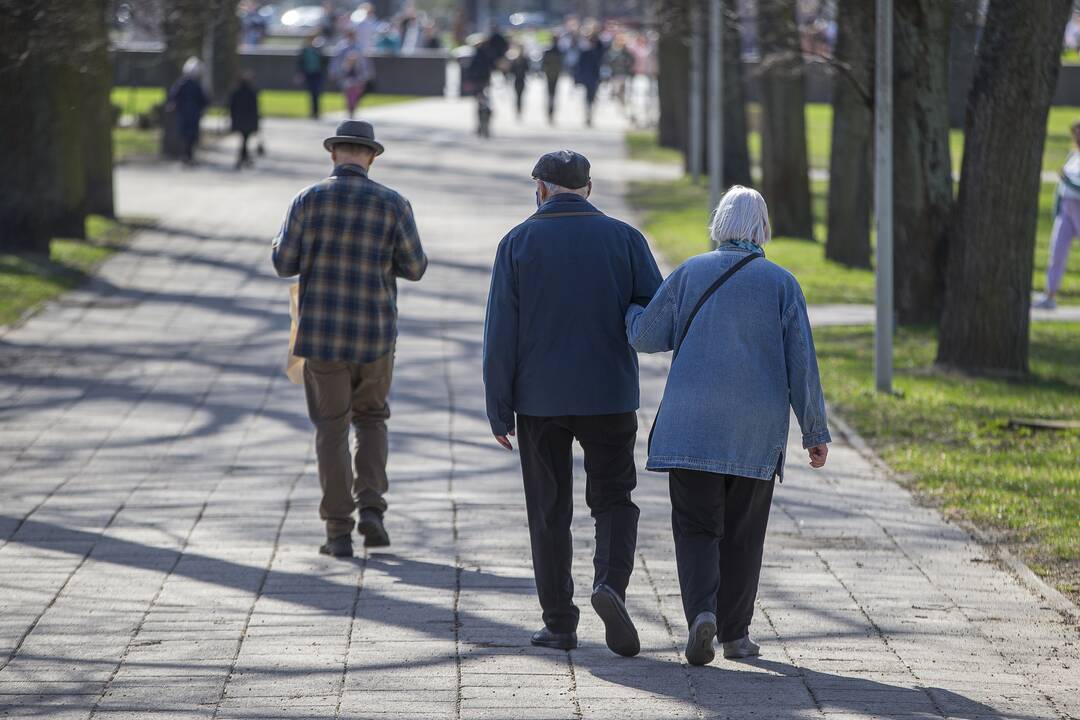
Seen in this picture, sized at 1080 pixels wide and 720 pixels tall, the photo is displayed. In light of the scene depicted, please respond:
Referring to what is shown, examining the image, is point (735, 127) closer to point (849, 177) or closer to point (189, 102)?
point (849, 177)

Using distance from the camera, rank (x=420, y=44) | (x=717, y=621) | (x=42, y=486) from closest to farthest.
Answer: (x=717, y=621), (x=42, y=486), (x=420, y=44)

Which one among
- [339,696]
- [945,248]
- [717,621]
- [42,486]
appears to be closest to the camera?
[339,696]

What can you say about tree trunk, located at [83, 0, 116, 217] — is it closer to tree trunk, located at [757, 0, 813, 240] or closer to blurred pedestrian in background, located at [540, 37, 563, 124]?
tree trunk, located at [757, 0, 813, 240]

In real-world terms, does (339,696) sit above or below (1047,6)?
below

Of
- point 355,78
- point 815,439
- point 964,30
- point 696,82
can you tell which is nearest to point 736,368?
point 815,439

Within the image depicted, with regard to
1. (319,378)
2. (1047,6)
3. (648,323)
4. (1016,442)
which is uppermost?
(1047,6)

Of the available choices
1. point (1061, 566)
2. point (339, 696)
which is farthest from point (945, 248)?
point (339, 696)

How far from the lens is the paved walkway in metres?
5.31

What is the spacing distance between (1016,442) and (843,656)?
14.6 ft

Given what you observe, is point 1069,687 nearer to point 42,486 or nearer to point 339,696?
point 339,696

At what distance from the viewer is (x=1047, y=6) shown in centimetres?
1102

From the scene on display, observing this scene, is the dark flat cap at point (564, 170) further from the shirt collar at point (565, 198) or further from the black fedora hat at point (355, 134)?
the black fedora hat at point (355, 134)

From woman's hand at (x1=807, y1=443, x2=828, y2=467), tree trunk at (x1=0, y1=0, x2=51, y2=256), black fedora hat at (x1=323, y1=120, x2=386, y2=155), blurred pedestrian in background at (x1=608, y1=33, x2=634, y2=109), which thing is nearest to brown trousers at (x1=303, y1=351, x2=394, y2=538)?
black fedora hat at (x1=323, y1=120, x2=386, y2=155)

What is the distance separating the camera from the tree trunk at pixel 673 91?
3200cm
